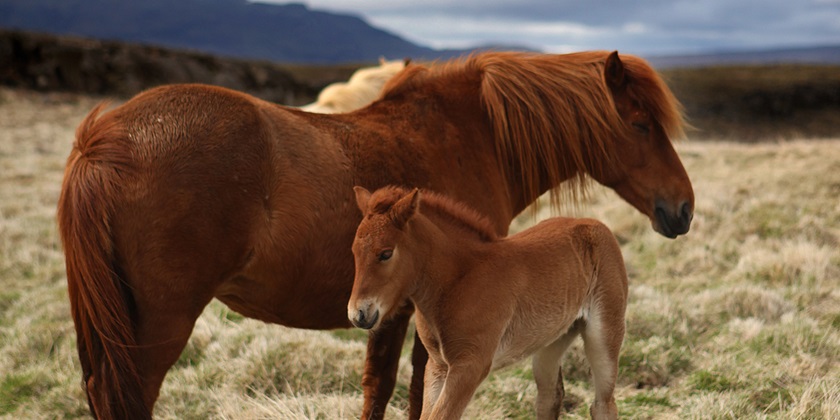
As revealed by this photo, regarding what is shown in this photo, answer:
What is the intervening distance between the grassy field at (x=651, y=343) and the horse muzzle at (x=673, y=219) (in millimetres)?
714

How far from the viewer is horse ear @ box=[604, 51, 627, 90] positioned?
13.6 feet

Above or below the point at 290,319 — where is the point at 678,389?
below

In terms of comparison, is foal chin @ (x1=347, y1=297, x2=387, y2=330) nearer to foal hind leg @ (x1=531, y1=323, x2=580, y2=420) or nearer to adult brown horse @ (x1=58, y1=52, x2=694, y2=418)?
adult brown horse @ (x1=58, y1=52, x2=694, y2=418)

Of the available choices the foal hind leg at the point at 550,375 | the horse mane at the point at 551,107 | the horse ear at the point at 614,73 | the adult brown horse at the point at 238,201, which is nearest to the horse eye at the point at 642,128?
the horse mane at the point at 551,107

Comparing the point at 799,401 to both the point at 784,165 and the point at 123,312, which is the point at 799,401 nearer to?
the point at 123,312

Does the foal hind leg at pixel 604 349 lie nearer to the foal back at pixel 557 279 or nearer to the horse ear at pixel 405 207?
the foal back at pixel 557 279

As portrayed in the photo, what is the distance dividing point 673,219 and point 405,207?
85.4 inches

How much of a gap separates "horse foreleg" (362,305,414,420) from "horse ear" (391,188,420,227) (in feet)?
3.74

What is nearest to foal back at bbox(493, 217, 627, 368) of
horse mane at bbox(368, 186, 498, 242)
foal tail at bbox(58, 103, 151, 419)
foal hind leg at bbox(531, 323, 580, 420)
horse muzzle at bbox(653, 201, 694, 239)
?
horse mane at bbox(368, 186, 498, 242)

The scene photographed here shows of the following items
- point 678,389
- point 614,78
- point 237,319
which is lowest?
point 237,319

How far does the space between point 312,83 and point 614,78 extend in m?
37.1

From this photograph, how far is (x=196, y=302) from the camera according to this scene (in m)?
3.09

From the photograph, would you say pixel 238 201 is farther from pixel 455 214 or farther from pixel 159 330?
pixel 455 214

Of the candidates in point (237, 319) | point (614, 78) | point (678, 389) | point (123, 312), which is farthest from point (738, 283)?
point (123, 312)
